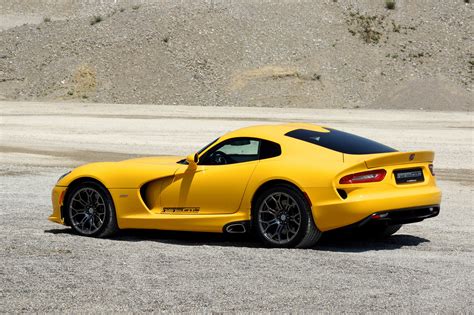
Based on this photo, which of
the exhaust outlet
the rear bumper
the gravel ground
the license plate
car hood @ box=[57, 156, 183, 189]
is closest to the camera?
the gravel ground

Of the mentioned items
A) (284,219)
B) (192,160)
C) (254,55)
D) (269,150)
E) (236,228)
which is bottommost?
(236,228)

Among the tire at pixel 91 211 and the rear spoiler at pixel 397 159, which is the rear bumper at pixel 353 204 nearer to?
the rear spoiler at pixel 397 159

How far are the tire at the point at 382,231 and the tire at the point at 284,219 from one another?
1320mm

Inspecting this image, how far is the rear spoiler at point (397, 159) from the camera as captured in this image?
10.2 m

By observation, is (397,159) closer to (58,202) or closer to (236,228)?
(236,228)

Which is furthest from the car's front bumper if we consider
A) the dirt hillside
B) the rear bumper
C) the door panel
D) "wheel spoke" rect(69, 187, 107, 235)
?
the dirt hillside

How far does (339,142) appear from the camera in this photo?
424 inches

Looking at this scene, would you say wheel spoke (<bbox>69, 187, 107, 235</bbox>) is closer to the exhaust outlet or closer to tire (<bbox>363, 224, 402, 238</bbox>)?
the exhaust outlet

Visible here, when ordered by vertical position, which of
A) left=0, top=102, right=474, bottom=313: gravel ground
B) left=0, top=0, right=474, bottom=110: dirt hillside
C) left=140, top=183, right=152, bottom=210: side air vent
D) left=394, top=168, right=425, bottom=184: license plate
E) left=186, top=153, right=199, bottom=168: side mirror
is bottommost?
left=0, top=102, right=474, bottom=313: gravel ground

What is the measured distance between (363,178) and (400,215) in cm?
54

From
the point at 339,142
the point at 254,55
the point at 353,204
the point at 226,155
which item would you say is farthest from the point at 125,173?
the point at 254,55

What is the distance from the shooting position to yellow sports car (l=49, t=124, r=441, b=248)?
10.1 meters

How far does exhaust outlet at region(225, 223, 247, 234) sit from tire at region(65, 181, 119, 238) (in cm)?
141

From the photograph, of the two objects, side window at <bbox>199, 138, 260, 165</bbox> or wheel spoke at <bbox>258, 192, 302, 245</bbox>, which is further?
side window at <bbox>199, 138, 260, 165</bbox>
